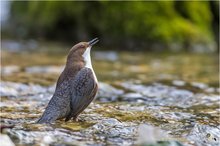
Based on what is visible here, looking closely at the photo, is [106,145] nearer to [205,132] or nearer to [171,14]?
[205,132]

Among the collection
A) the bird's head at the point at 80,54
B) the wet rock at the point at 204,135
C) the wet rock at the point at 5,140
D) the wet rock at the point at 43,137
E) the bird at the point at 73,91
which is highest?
the bird's head at the point at 80,54

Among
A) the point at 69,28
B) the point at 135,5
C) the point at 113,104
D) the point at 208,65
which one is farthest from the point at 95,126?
the point at 69,28

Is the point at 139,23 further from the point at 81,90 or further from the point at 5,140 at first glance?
the point at 5,140

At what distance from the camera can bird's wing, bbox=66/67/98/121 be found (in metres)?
5.91

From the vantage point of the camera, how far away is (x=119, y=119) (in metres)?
6.12

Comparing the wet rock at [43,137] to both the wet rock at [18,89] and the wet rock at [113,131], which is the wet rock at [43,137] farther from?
the wet rock at [18,89]

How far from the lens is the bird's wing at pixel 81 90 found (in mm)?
5914

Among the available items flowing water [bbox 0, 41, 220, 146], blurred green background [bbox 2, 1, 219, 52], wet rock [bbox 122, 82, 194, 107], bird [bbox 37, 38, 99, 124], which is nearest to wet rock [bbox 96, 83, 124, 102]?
flowing water [bbox 0, 41, 220, 146]

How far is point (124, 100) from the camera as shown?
26.3 ft

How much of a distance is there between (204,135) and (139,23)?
8.58 m

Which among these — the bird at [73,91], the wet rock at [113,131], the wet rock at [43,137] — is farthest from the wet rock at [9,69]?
the wet rock at [43,137]

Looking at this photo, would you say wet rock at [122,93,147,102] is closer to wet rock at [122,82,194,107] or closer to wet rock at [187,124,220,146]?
wet rock at [122,82,194,107]

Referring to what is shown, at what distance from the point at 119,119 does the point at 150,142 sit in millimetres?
1581

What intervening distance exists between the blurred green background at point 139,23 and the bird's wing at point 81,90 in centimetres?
777
